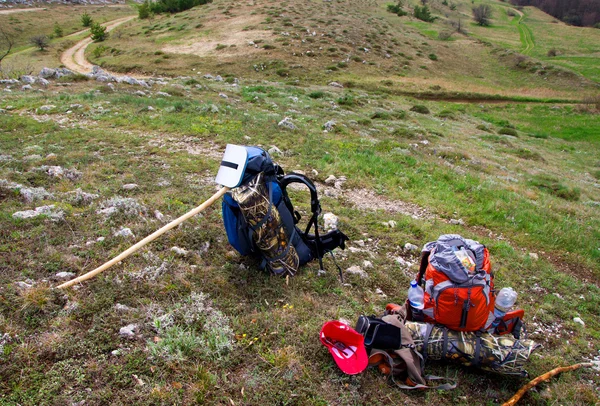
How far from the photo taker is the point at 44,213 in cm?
508

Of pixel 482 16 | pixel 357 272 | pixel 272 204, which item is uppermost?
pixel 482 16

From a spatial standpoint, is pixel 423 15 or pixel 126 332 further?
pixel 423 15

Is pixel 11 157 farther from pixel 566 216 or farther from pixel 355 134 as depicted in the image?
pixel 566 216

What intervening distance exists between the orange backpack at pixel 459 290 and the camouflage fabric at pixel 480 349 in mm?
117

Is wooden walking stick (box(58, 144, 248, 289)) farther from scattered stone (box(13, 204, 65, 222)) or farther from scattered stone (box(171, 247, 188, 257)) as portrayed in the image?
scattered stone (box(13, 204, 65, 222))

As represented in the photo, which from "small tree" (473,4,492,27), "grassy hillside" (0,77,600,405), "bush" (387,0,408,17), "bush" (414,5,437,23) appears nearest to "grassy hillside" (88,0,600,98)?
"bush" (387,0,408,17)

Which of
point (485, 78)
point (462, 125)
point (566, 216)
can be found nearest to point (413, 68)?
point (485, 78)

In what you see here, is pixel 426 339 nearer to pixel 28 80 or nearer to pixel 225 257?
pixel 225 257

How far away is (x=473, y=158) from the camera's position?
43.1 ft

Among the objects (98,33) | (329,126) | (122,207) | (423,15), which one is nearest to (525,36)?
(423,15)

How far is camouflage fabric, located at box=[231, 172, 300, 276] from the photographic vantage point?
4.18 metres

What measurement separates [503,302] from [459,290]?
106cm

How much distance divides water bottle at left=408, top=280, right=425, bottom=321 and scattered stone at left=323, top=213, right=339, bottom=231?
2.26 metres

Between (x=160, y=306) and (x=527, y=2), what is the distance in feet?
503
